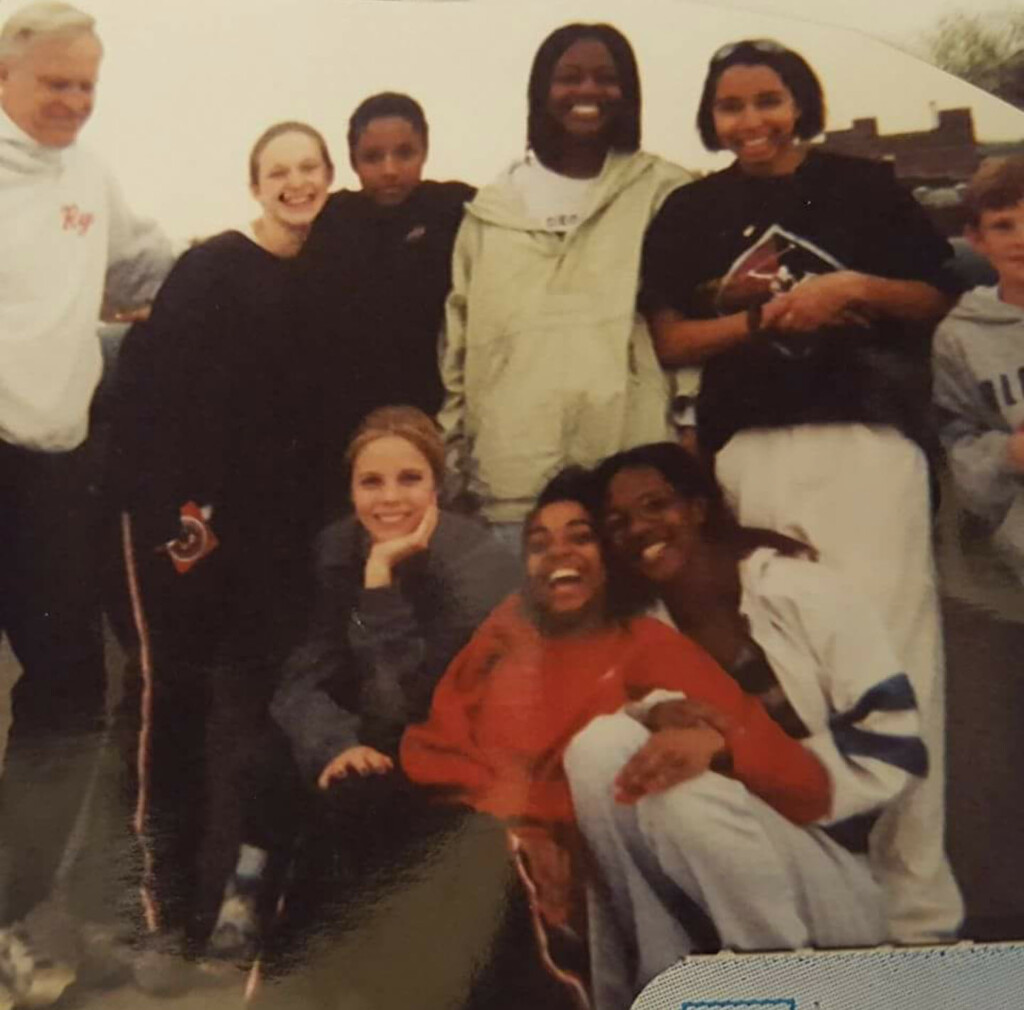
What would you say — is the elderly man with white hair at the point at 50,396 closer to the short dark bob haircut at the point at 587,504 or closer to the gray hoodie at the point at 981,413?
the short dark bob haircut at the point at 587,504

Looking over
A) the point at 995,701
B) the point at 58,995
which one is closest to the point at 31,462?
the point at 58,995

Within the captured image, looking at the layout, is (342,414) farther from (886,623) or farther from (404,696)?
(886,623)

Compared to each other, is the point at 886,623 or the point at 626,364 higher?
the point at 626,364

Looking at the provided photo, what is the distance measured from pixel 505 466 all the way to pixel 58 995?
→ 72 centimetres

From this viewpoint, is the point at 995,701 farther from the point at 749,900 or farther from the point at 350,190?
the point at 350,190

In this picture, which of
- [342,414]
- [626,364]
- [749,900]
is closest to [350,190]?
[342,414]

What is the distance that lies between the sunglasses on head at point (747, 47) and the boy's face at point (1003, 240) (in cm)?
29

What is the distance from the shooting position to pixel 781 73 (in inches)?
50.1

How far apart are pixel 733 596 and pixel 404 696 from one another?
1.20 feet

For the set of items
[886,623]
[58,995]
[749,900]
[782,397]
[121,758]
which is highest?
[782,397]

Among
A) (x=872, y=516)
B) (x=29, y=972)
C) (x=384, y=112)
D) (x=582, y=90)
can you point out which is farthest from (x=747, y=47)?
(x=29, y=972)

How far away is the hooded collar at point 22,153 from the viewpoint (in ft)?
4.09

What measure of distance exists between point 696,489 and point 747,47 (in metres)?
0.49

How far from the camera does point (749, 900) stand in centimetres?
121
